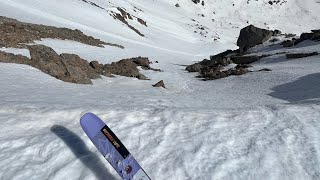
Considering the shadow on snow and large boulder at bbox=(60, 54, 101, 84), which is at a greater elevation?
large boulder at bbox=(60, 54, 101, 84)

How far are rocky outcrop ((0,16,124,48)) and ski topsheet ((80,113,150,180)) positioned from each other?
14.7m

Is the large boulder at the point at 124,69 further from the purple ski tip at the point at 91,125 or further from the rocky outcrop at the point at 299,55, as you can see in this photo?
the purple ski tip at the point at 91,125

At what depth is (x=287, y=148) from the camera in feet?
23.9

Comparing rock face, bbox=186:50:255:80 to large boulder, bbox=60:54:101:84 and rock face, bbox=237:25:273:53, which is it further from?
large boulder, bbox=60:54:101:84

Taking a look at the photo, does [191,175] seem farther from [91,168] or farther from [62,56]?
[62,56]

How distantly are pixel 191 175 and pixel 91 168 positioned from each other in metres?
1.75

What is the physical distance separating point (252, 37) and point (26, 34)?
24.7 m

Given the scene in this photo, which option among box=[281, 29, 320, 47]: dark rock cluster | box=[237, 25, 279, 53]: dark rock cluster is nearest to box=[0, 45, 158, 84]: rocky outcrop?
box=[281, 29, 320, 47]: dark rock cluster

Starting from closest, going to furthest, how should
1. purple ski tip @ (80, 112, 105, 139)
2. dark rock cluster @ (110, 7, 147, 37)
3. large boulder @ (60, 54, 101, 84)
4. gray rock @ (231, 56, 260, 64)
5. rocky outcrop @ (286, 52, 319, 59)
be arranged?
purple ski tip @ (80, 112, 105, 139)
large boulder @ (60, 54, 101, 84)
rocky outcrop @ (286, 52, 319, 59)
gray rock @ (231, 56, 260, 64)
dark rock cluster @ (110, 7, 147, 37)

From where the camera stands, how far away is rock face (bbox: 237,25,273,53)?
37812 mm

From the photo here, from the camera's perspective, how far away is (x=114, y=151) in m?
6.09

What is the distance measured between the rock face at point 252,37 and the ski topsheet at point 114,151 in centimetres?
3109

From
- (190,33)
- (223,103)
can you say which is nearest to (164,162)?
(223,103)

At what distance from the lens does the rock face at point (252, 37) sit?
37812 millimetres
